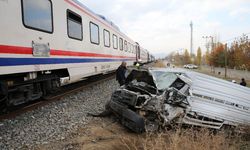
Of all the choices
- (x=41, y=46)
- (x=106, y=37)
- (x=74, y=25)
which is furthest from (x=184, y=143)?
(x=106, y=37)

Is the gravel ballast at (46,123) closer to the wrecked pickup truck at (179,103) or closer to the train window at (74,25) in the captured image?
the wrecked pickup truck at (179,103)

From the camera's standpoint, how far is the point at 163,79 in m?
7.28

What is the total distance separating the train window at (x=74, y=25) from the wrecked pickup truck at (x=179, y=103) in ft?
9.33

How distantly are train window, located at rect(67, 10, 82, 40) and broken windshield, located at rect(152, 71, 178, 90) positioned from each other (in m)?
3.16

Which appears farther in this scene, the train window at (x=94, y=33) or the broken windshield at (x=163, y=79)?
the train window at (x=94, y=33)

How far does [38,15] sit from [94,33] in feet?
16.5

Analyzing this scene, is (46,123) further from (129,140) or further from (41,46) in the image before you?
(129,140)

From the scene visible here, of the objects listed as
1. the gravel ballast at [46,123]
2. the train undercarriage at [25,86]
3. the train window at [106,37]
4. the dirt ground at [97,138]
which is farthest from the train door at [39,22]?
the train window at [106,37]

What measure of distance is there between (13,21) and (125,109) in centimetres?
325

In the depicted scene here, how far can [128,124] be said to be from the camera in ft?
21.2

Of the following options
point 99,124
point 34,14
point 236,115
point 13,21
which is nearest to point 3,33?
point 13,21

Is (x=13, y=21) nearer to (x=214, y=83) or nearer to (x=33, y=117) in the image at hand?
(x=33, y=117)

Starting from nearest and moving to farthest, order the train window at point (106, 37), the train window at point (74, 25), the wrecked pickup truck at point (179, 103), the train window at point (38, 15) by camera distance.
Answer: the train window at point (38, 15) → the wrecked pickup truck at point (179, 103) → the train window at point (74, 25) → the train window at point (106, 37)

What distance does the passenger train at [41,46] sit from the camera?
552cm
